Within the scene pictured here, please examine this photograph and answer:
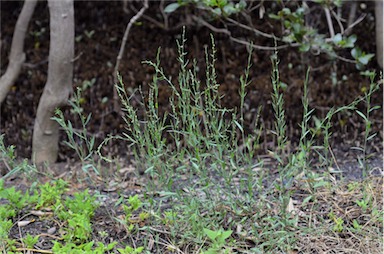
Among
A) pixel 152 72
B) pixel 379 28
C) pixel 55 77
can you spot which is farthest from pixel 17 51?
pixel 379 28

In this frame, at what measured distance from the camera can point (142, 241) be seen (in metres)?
2.86

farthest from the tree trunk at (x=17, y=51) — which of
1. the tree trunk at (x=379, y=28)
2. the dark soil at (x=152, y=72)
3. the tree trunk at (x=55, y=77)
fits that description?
the tree trunk at (x=379, y=28)

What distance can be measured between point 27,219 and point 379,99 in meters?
2.65

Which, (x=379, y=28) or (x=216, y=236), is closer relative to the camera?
(x=216, y=236)

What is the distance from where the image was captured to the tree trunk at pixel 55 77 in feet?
12.2

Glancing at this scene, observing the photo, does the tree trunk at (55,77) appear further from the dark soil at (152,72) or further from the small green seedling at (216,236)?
the small green seedling at (216,236)

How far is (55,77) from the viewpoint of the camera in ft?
12.6

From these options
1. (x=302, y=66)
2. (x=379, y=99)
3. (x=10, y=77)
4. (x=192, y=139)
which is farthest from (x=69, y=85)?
(x=379, y=99)

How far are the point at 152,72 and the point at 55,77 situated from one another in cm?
120

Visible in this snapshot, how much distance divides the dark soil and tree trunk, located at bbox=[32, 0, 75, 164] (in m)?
0.19

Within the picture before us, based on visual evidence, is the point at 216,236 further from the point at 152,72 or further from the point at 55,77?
the point at 152,72

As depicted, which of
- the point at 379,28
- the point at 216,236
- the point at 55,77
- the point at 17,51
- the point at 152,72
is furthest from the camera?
the point at 152,72

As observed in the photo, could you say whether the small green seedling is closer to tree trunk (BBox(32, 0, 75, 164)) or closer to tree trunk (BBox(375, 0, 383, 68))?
tree trunk (BBox(32, 0, 75, 164))

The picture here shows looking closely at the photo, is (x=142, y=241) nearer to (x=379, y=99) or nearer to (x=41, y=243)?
(x=41, y=243)
